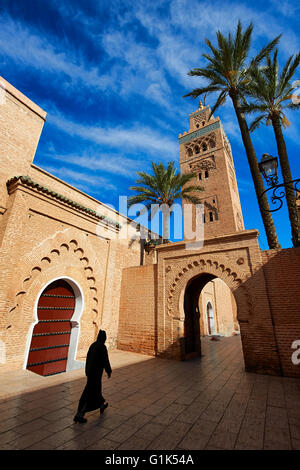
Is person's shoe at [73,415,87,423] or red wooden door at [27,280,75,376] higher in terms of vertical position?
red wooden door at [27,280,75,376]

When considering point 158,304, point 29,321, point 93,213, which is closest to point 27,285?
point 29,321

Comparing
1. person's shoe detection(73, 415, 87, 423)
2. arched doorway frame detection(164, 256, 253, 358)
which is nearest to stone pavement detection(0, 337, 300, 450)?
person's shoe detection(73, 415, 87, 423)

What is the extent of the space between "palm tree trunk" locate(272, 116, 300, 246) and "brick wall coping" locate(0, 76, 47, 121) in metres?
9.90

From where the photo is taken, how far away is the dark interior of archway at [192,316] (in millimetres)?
8883

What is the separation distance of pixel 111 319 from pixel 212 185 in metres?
16.7

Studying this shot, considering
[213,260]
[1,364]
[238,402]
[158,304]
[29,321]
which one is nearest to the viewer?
[238,402]

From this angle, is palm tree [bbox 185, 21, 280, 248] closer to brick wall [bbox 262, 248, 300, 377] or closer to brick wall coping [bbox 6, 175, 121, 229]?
brick wall [bbox 262, 248, 300, 377]

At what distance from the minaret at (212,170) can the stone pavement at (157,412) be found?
47.0 feet

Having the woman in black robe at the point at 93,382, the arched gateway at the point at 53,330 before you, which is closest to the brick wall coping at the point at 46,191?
the arched gateway at the point at 53,330

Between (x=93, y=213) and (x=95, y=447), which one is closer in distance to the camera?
(x=95, y=447)

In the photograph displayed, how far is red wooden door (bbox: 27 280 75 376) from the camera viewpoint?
23.2 feet

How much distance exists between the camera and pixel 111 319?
9664mm

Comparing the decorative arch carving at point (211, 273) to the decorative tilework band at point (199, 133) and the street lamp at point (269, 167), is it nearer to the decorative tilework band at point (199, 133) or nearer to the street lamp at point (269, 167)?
the street lamp at point (269, 167)
